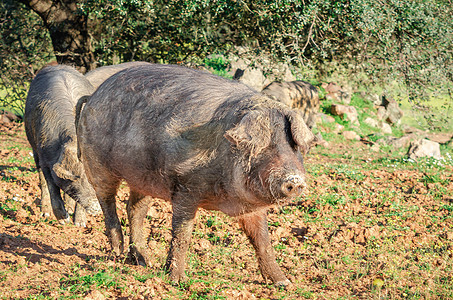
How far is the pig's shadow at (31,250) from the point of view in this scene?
520 centimetres

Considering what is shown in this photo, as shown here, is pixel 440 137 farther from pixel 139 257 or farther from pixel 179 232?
pixel 179 232

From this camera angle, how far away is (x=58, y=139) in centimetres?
764

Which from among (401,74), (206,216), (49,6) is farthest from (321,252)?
(49,6)

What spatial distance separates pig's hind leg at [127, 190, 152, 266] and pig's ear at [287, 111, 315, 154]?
88.4 inches

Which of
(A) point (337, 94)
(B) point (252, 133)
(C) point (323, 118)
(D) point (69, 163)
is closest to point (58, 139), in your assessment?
(D) point (69, 163)

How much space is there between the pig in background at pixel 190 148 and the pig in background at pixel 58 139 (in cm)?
170

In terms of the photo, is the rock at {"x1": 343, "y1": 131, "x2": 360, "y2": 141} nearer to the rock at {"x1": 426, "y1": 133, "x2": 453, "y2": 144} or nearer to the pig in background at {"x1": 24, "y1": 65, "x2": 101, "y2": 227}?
the rock at {"x1": 426, "y1": 133, "x2": 453, "y2": 144}

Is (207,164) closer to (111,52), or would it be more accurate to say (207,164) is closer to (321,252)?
(321,252)

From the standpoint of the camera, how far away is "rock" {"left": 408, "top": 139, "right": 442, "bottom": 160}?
40.6 feet

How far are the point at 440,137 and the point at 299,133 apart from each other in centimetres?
1425

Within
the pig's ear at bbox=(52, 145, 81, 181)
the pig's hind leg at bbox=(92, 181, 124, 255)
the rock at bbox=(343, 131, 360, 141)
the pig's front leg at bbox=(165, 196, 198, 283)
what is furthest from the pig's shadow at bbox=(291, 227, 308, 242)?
the rock at bbox=(343, 131, 360, 141)

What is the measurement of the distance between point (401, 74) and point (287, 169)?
7845 mm

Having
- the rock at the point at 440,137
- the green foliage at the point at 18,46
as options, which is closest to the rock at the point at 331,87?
the rock at the point at 440,137

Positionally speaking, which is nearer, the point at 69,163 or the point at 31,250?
the point at 31,250
